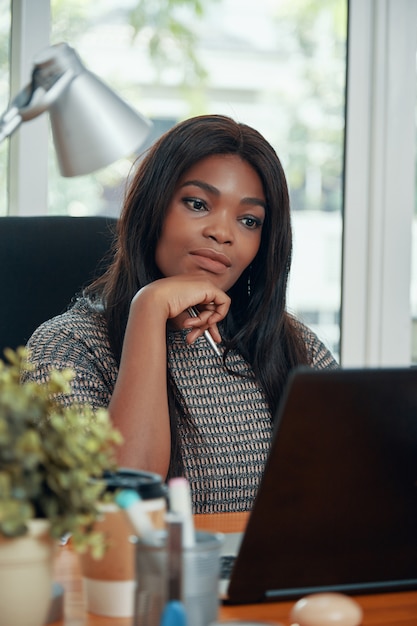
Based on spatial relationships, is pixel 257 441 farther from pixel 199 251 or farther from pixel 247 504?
pixel 199 251

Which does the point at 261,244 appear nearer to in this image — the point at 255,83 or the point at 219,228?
the point at 219,228

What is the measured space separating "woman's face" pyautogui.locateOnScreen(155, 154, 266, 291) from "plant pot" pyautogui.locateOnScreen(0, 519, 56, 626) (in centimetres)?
102

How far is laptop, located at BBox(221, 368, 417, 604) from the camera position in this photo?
2.77ft

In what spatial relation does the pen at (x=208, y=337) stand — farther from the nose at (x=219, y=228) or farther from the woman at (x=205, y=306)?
the nose at (x=219, y=228)

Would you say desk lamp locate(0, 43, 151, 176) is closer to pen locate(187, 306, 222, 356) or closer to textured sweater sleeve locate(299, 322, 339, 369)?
pen locate(187, 306, 222, 356)

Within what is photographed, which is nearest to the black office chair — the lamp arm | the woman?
the woman

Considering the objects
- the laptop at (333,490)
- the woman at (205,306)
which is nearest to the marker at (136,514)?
the laptop at (333,490)

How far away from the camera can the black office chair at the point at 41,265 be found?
1704mm

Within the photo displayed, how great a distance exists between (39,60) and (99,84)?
2.9 inches

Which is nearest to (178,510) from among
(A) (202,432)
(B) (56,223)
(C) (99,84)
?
(C) (99,84)

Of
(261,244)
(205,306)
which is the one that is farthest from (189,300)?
(261,244)

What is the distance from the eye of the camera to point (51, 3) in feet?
7.79

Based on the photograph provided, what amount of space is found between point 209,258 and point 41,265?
311 millimetres

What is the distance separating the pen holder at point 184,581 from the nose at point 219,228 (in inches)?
40.8
